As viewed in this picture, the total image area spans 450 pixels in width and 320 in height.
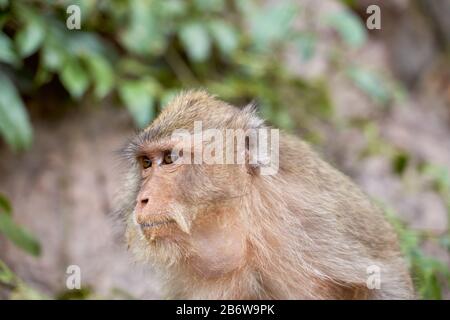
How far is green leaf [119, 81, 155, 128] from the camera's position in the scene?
6281 millimetres

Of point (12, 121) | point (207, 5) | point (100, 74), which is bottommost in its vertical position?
point (12, 121)

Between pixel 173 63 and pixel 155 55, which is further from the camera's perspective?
pixel 173 63

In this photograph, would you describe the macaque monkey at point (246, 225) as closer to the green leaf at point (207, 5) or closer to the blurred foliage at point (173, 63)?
the blurred foliage at point (173, 63)

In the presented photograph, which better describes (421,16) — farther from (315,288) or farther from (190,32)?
(315,288)

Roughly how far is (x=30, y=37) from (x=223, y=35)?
Result: 188cm

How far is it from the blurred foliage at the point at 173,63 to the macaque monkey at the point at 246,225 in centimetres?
83

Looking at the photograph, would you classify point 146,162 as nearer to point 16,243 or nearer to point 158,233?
point 158,233

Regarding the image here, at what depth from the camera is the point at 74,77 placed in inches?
235

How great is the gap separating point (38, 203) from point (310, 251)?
3.28m

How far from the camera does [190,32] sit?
685 centimetres

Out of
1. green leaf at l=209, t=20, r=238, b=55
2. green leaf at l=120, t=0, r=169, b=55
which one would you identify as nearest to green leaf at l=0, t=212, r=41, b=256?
green leaf at l=120, t=0, r=169, b=55

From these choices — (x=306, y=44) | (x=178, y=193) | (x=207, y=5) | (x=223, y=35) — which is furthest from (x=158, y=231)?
(x=306, y=44)

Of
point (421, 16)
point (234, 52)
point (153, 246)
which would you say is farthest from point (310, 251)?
point (421, 16)

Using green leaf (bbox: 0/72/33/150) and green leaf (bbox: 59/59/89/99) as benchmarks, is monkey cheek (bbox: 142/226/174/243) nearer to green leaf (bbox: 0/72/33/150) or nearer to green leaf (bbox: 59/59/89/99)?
green leaf (bbox: 0/72/33/150)
